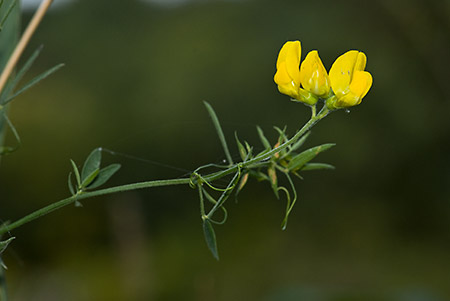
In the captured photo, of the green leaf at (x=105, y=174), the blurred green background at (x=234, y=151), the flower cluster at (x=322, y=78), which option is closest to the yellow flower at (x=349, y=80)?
the flower cluster at (x=322, y=78)

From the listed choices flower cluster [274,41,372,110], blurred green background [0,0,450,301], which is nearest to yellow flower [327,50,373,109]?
flower cluster [274,41,372,110]

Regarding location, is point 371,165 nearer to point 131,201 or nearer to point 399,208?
point 399,208

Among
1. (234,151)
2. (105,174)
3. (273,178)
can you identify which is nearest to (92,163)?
(105,174)

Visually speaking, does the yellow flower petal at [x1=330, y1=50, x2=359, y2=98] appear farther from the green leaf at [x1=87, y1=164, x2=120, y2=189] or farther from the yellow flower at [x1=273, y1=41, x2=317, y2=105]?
the green leaf at [x1=87, y1=164, x2=120, y2=189]

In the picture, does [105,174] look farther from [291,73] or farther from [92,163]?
[291,73]

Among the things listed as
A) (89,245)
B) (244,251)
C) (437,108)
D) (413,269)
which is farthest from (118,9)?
(413,269)

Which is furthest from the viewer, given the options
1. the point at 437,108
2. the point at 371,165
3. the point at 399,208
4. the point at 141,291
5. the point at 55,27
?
the point at 55,27

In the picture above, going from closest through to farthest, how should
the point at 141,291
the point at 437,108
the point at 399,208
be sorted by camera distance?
the point at 141,291
the point at 437,108
the point at 399,208
